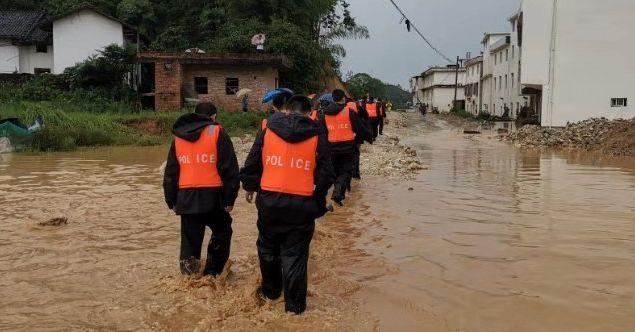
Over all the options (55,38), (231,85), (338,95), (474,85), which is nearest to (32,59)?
(55,38)

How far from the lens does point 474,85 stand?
6906 centimetres

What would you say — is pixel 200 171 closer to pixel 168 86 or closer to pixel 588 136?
pixel 588 136

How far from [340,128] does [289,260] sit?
5008 millimetres

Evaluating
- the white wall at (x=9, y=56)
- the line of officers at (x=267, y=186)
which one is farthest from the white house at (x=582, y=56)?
the white wall at (x=9, y=56)

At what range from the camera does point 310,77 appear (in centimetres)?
3403

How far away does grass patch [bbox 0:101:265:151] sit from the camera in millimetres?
20061

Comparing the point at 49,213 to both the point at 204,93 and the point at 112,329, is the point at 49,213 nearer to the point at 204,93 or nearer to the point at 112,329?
the point at 112,329

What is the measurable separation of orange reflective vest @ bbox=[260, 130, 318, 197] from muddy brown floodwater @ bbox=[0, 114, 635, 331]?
108 cm

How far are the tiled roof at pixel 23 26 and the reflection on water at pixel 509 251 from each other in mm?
34546

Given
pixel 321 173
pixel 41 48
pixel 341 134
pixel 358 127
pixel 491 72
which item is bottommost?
pixel 321 173

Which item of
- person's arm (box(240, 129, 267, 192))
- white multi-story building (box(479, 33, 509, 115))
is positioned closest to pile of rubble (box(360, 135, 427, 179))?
person's arm (box(240, 129, 267, 192))

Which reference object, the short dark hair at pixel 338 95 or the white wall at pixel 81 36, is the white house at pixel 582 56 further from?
the white wall at pixel 81 36

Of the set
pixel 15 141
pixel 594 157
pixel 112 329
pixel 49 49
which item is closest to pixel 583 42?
pixel 594 157

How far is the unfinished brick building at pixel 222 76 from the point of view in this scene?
29.6m
